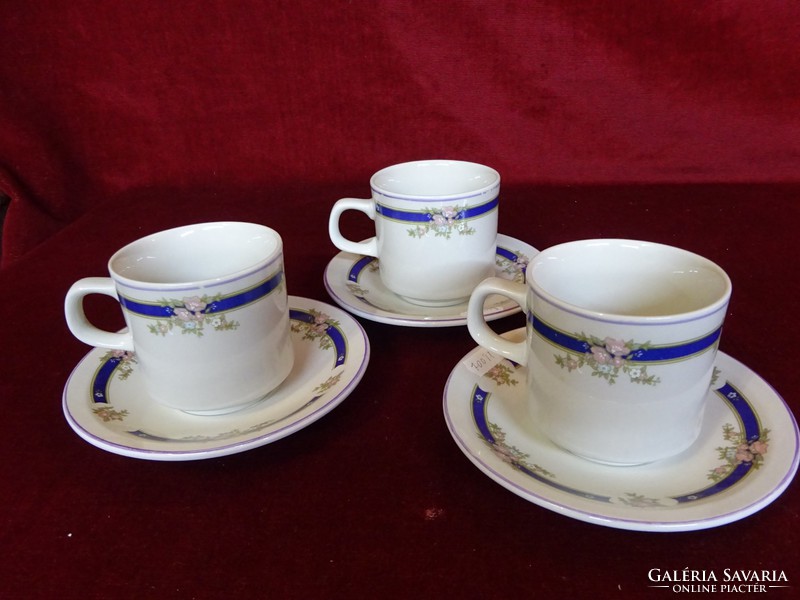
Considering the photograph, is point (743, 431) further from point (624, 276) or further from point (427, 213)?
point (427, 213)

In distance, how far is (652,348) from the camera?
1.45ft

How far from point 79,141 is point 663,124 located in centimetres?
119

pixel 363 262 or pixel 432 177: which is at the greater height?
pixel 432 177

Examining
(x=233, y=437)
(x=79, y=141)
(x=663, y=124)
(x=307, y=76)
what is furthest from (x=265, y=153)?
(x=233, y=437)

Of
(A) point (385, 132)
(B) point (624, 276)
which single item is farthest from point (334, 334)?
(A) point (385, 132)

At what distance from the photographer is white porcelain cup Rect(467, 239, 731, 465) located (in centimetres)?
45

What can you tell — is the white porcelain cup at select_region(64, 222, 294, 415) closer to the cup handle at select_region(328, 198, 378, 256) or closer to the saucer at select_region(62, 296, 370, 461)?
the saucer at select_region(62, 296, 370, 461)

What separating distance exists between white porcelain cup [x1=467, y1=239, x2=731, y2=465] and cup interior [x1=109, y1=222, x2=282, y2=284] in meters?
0.23

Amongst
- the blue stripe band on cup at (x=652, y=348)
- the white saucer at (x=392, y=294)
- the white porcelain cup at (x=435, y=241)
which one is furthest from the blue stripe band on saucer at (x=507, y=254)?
the blue stripe band on cup at (x=652, y=348)

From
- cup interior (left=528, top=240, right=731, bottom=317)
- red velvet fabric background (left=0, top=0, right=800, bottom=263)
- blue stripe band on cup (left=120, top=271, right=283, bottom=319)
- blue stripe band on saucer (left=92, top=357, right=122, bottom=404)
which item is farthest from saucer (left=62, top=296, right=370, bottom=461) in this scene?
red velvet fabric background (left=0, top=0, right=800, bottom=263)

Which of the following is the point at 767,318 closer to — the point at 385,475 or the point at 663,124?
the point at 385,475

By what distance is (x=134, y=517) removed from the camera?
0.50m

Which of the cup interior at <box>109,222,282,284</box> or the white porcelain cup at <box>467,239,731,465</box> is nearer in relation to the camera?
the white porcelain cup at <box>467,239,731,465</box>

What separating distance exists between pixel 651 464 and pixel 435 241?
1.16ft
